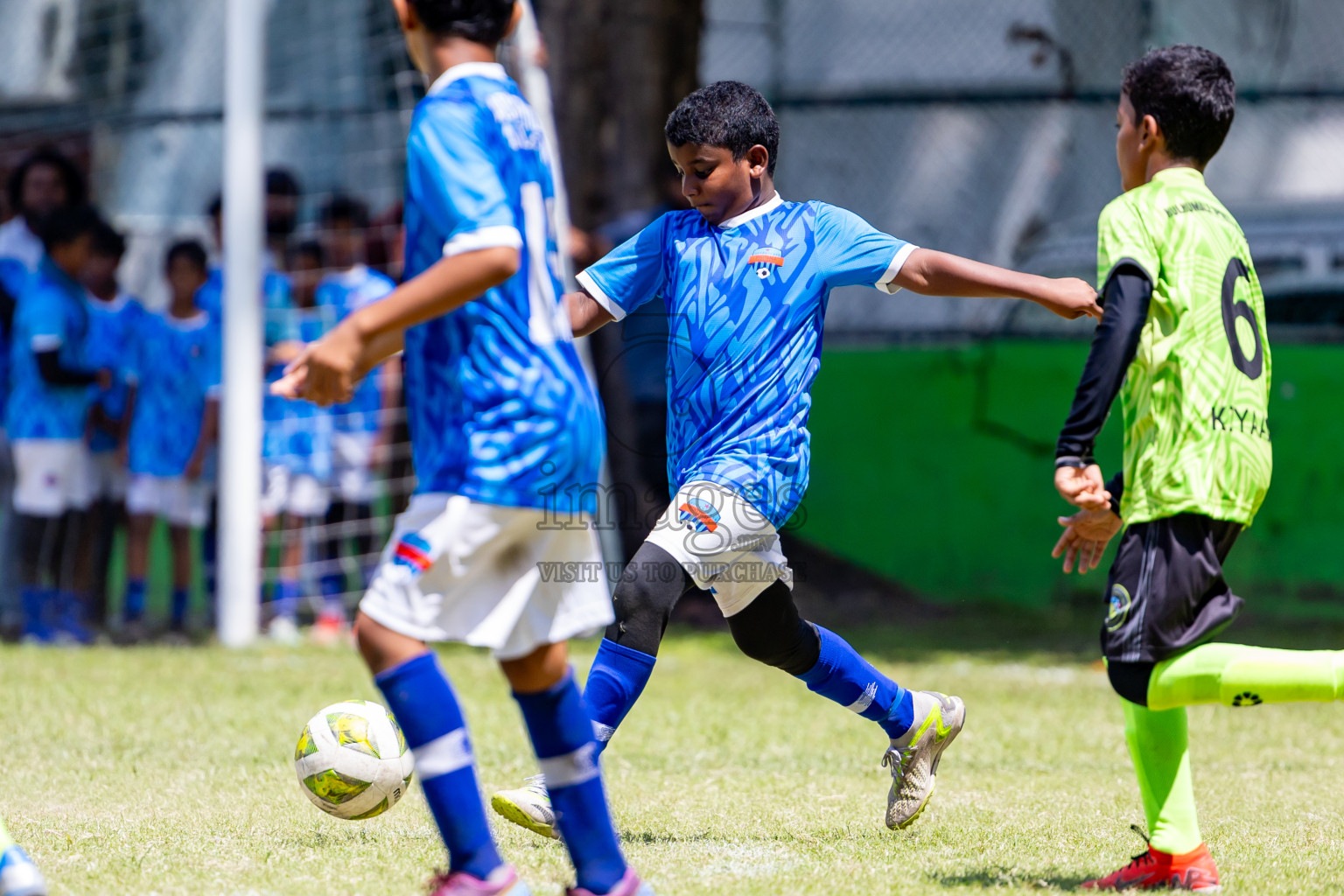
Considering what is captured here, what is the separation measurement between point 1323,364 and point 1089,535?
6301 millimetres

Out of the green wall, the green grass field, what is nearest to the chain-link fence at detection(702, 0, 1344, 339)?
the green wall

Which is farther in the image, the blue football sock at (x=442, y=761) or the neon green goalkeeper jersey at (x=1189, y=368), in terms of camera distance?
the neon green goalkeeper jersey at (x=1189, y=368)

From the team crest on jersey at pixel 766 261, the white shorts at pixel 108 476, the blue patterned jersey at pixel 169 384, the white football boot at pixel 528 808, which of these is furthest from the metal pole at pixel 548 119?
the white football boot at pixel 528 808

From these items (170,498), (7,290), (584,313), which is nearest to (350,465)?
(170,498)

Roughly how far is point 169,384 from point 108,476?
64 centimetres

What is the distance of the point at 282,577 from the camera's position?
8234 mm

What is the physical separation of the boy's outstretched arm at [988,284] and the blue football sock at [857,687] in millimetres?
965

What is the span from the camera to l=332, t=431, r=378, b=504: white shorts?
27.2 feet

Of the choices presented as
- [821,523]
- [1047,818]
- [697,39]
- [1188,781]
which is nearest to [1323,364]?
[821,523]

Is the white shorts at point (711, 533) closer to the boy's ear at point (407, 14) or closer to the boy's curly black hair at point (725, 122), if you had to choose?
the boy's curly black hair at point (725, 122)

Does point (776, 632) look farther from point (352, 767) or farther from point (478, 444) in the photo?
point (478, 444)

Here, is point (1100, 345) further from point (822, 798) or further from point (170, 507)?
point (170, 507)

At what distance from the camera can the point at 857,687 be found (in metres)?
4.02

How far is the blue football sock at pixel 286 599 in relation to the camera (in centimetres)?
817
